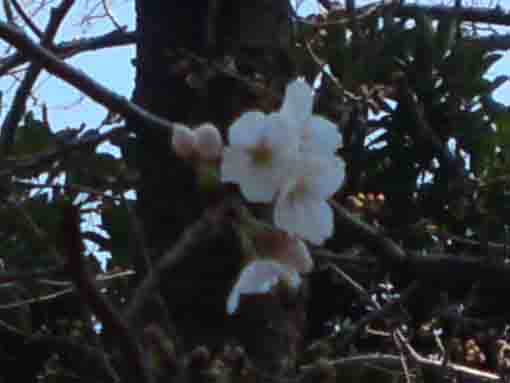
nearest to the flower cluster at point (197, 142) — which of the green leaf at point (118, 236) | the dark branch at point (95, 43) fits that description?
the green leaf at point (118, 236)

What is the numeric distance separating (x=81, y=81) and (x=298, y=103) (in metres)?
0.23

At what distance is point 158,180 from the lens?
5.00 ft

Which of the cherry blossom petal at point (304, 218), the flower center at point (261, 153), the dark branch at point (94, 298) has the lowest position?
the dark branch at point (94, 298)

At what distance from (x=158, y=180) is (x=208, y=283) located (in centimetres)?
22

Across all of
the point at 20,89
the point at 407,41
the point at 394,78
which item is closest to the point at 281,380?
the point at 20,89

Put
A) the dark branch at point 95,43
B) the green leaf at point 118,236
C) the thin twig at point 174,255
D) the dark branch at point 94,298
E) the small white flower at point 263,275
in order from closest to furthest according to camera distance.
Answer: the dark branch at point 94,298 < the thin twig at point 174,255 < the small white flower at point 263,275 < the green leaf at point 118,236 < the dark branch at point 95,43

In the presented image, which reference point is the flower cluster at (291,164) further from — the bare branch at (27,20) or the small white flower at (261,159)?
the bare branch at (27,20)

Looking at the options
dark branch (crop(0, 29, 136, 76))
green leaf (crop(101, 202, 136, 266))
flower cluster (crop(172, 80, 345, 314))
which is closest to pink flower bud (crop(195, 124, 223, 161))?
flower cluster (crop(172, 80, 345, 314))

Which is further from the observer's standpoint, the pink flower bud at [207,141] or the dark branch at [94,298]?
the pink flower bud at [207,141]

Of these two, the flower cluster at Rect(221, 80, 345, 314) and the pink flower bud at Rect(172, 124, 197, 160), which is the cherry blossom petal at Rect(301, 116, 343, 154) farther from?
the pink flower bud at Rect(172, 124, 197, 160)

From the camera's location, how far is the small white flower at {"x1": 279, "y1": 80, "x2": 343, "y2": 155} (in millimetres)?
821

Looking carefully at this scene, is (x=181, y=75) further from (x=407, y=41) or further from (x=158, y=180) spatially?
(x=407, y=41)

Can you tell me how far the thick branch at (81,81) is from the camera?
2.93 ft

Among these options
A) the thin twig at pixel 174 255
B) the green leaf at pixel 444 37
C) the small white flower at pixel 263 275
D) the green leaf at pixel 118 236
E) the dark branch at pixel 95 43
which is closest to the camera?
the thin twig at pixel 174 255
